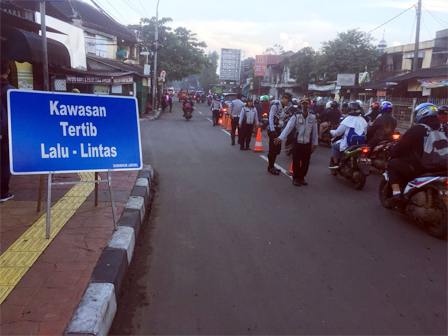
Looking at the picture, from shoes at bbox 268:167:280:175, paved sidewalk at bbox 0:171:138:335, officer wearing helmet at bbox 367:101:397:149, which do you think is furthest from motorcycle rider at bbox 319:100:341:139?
paved sidewalk at bbox 0:171:138:335

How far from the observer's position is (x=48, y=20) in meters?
14.3

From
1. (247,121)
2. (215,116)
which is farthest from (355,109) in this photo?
(215,116)

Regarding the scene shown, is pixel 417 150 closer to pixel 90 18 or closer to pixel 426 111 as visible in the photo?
pixel 426 111

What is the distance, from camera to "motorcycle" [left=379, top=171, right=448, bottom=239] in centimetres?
477

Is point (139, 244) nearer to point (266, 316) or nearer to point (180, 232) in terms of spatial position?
point (180, 232)

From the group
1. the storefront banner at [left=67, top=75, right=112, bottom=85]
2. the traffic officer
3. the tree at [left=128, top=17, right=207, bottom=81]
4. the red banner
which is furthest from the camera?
the red banner

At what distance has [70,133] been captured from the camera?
4027 mm

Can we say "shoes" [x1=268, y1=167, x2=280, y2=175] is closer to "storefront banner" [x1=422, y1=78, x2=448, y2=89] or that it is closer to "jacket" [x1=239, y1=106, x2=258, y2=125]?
"jacket" [x1=239, y1=106, x2=258, y2=125]

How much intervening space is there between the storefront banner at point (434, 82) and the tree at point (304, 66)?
800 inches

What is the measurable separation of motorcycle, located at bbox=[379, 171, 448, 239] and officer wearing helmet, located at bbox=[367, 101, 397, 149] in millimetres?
2835

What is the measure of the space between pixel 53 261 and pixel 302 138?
17.7 ft

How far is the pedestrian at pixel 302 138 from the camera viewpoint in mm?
7605

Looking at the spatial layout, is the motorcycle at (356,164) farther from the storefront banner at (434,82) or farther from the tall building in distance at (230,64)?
the tall building in distance at (230,64)

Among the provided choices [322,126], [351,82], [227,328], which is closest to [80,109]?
[227,328]
